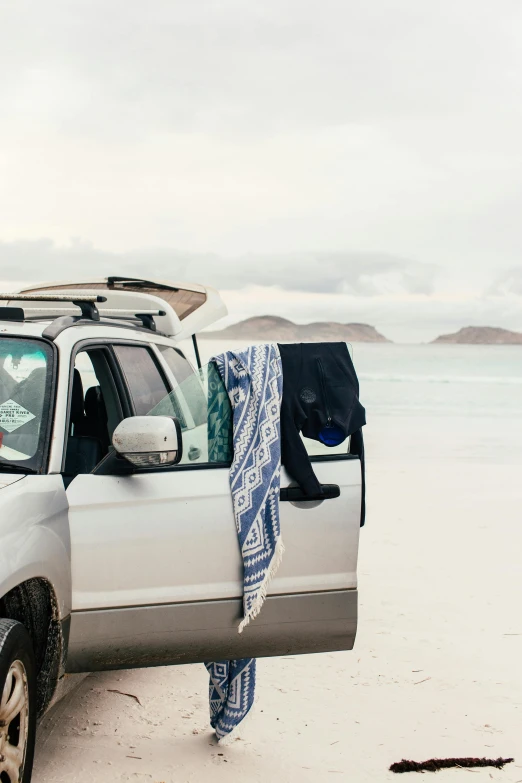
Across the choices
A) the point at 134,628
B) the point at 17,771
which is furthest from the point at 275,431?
the point at 17,771

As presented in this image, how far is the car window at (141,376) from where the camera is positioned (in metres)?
4.61

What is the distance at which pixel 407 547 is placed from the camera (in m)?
8.46

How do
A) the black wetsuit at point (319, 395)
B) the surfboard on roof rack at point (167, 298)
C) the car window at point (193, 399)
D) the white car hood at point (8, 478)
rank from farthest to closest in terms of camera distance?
the surfboard on roof rack at point (167, 298) → the car window at point (193, 399) → the black wetsuit at point (319, 395) → the white car hood at point (8, 478)

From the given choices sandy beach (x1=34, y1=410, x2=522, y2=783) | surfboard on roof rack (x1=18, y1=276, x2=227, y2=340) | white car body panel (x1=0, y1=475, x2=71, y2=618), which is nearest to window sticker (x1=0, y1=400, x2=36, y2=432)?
white car body panel (x1=0, y1=475, x2=71, y2=618)

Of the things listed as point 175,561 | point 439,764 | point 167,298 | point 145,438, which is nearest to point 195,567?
point 175,561

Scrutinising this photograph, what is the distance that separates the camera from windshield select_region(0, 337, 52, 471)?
344 cm

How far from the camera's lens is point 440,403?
35.5 m

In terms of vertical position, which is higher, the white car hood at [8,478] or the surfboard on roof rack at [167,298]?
the surfboard on roof rack at [167,298]

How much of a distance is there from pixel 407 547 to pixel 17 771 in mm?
5807

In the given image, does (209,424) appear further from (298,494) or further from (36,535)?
(36,535)

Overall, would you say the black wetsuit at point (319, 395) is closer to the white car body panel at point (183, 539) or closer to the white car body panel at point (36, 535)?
the white car body panel at point (183, 539)

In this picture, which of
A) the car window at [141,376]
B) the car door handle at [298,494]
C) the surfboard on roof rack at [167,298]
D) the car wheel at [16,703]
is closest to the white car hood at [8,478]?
the car wheel at [16,703]

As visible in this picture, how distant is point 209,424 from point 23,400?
73 centimetres

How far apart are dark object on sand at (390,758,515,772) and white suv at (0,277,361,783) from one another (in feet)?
1.98
